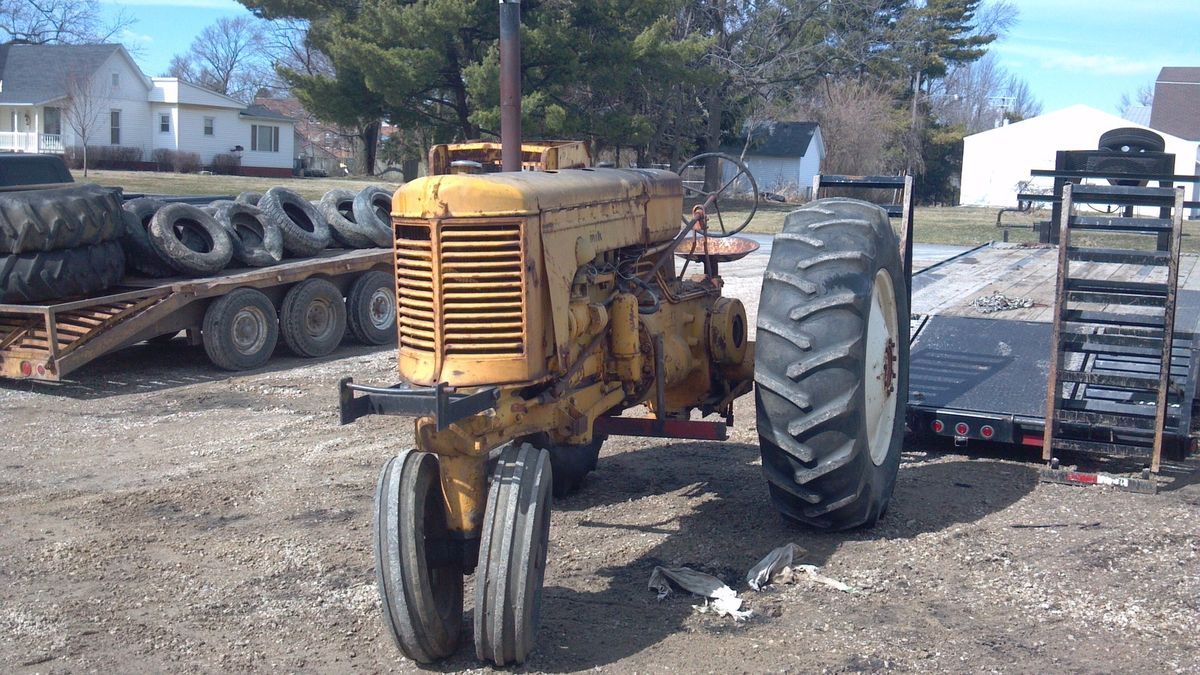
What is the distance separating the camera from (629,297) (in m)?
5.42

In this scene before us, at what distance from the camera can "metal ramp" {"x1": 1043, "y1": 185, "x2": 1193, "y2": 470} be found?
6570mm

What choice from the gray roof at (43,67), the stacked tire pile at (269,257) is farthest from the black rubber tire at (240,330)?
the gray roof at (43,67)

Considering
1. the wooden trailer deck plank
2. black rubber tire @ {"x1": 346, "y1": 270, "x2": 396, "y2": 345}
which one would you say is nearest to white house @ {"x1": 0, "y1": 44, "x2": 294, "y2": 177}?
black rubber tire @ {"x1": 346, "y1": 270, "x2": 396, "y2": 345}

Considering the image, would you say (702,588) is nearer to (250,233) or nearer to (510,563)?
(510,563)

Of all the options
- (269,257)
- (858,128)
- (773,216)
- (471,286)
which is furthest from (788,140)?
(471,286)

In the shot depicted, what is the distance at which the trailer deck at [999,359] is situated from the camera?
6.96 metres

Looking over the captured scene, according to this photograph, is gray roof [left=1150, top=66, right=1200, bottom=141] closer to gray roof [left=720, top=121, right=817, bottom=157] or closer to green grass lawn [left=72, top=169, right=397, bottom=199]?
gray roof [left=720, top=121, right=817, bottom=157]

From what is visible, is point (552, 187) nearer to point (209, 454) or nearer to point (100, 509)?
point (100, 509)

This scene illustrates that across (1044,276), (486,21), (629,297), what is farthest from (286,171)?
(629,297)

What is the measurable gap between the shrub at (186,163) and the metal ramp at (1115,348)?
148 feet

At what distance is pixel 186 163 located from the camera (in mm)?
47719

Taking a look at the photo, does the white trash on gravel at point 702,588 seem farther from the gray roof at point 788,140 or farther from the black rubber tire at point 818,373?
the gray roof at point 788,140

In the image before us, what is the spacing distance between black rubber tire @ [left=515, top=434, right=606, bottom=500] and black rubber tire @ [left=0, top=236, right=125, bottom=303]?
18.7ft

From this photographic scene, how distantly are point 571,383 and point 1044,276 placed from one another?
6.49 m
